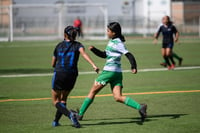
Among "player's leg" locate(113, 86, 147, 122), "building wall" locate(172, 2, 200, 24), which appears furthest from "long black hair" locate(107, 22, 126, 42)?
"building wall" locate(172, 2, 200, 24)

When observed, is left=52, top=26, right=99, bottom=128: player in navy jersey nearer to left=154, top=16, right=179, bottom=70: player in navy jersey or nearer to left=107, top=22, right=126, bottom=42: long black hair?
left=107, top=22, right=126, bottom=42: long black hair

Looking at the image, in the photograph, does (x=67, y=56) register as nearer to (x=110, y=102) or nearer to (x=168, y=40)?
(x=110, y=102)

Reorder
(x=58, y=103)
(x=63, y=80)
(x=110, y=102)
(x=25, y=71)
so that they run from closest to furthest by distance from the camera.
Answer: (x=63, y=80), (x=58, y=103), (x=110, y=102), (x=25, y=71)

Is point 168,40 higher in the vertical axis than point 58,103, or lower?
higher

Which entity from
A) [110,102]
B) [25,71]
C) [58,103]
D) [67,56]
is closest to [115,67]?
[67,56]

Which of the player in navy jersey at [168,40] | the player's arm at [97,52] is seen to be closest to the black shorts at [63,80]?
the player's arm at [97,52]

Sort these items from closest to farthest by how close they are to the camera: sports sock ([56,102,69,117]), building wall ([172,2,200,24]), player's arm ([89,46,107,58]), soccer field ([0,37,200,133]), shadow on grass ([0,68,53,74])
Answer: sports sock ([56,102,69,117]) → soccer field ([0,37,200,133]) → player's arm ([89,46,107,58]) → shadow on grass ([0,68,53,74]) → building wall ([172,2,200,24])

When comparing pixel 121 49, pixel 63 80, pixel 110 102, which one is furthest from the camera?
pixel 110 102

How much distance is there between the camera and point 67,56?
31.3 feet

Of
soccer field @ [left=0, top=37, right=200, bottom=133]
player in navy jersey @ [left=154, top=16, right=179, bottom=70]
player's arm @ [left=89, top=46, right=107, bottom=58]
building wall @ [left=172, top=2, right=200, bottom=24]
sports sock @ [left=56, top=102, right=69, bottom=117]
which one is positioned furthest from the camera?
building wall @ [left=172, top=2, right=200, bottom=24]

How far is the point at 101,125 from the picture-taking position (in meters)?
9.83

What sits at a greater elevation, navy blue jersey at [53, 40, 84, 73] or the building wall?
the building wall

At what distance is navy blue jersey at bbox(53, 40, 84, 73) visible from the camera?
9.54m

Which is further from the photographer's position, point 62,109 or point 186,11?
point 186,11
